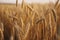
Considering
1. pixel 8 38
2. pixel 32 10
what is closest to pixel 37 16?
pixel 32 10

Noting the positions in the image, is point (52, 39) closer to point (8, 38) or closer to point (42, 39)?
point (42, 39)

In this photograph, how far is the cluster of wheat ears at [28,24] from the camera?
70.1 inches

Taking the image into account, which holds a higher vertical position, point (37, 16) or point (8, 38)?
point (37, 16)

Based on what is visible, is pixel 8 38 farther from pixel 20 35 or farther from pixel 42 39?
pixel 42 39

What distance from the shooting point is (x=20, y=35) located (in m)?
1.77

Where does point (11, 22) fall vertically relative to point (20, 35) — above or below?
above

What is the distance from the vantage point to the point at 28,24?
5.90ft

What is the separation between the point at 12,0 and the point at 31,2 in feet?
0.61

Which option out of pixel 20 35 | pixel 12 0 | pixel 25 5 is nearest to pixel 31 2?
pixel 25 5

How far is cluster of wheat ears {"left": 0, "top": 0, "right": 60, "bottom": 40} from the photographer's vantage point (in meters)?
1.78

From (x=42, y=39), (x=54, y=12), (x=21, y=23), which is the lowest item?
→ (x=42, y=39)

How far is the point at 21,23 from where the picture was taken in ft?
5.88

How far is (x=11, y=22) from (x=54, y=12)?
0.43 metres

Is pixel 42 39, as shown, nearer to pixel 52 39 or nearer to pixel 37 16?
pixel 52 39
